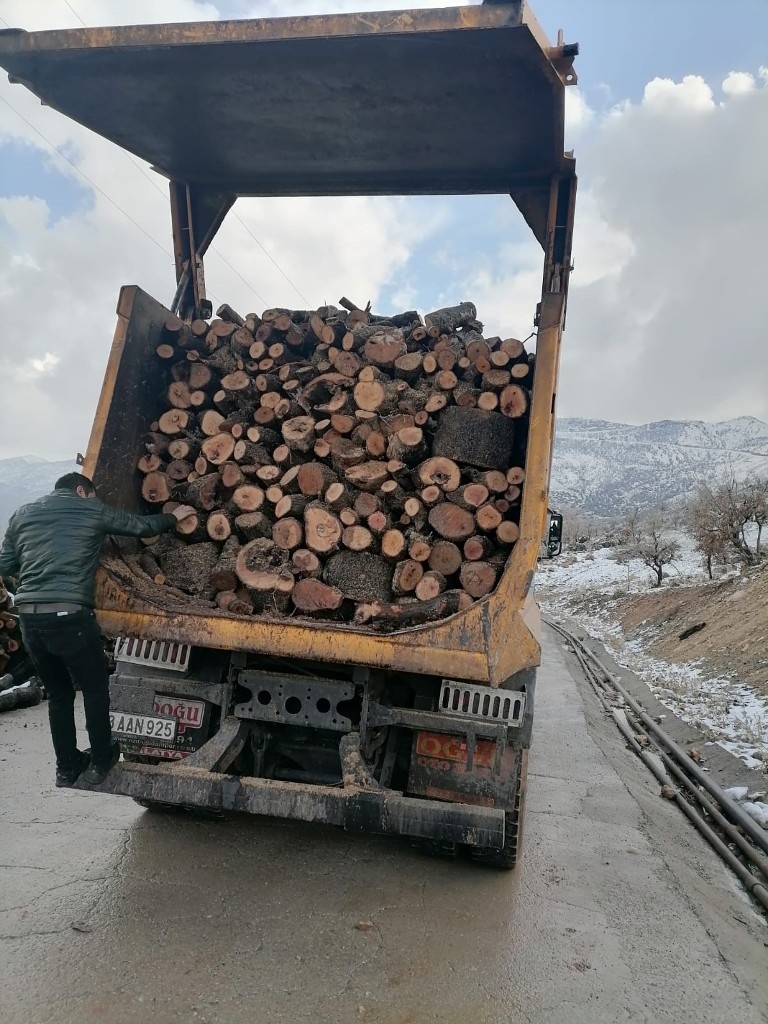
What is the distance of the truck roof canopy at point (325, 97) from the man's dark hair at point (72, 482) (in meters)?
2.18

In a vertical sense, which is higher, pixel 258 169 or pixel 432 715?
pixel 258 169

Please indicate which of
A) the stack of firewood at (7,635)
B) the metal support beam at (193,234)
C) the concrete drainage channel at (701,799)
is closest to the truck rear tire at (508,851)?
the concrete drainage channel at (701,799)

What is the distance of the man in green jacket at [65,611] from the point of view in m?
3.10

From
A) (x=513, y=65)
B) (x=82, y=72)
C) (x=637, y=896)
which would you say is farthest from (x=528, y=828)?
(x=82, y=72)

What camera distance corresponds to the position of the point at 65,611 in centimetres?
311

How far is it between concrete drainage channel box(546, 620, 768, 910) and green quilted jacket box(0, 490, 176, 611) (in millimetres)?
4051

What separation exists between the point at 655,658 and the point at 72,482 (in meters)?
11.6

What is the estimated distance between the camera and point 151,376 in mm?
4273

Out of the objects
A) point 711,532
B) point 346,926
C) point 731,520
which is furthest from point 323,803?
point 711,532

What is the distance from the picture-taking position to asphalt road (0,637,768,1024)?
234 cm

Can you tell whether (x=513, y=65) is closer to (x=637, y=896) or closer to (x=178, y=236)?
(x=178, y=236)

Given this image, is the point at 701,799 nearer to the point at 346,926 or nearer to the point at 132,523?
the point at 346,926

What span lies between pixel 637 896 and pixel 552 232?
3839 millimetres

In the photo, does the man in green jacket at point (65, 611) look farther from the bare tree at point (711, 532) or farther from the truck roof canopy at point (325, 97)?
the bare tree at point (711, 532)
